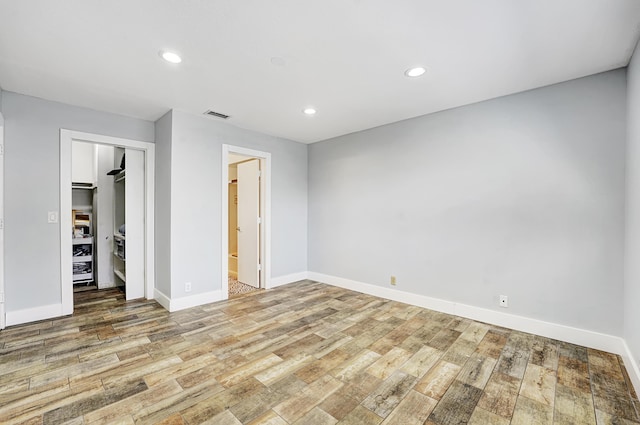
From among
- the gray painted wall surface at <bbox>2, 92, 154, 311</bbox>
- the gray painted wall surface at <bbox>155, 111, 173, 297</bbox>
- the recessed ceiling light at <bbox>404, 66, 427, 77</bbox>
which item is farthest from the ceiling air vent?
the recessed ceiling light at <bbox>404, 66, 427, 77</bbox>

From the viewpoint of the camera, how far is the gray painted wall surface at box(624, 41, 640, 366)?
201cm

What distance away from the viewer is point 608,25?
6.22 feet

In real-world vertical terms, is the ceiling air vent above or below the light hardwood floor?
above

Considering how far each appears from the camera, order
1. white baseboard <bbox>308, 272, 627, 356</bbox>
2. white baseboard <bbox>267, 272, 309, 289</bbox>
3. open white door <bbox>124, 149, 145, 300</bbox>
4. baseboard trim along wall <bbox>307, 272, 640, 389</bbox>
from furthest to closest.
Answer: white baseboard <bbox>267, 272, 309, 289</bbox> < open white door <bbox>124, 149, 145, 300</bbox> < white baseboard <bbox>308, 272, 627, 356</bbox> < baseboard trim along wall <bbox>307, 272, 640, 389</bbox>

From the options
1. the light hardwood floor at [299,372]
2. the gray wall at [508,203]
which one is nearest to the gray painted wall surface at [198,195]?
the light hardwood floor at [299,372]

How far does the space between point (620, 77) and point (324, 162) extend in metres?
3.52

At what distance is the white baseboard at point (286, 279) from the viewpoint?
4570mm

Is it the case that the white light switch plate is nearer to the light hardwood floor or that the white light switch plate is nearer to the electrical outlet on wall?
the light hardwood floor

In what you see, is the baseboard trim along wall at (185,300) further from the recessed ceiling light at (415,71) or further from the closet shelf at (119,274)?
the recessed ceiling light at (415,71)

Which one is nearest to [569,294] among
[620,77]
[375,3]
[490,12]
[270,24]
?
[620,77]

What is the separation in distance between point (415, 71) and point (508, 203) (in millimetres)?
1701

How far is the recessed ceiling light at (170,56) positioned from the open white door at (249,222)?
2313mm

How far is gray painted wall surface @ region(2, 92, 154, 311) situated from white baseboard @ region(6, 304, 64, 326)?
0.14 feet

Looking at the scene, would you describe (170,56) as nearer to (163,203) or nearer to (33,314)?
(163,203)
